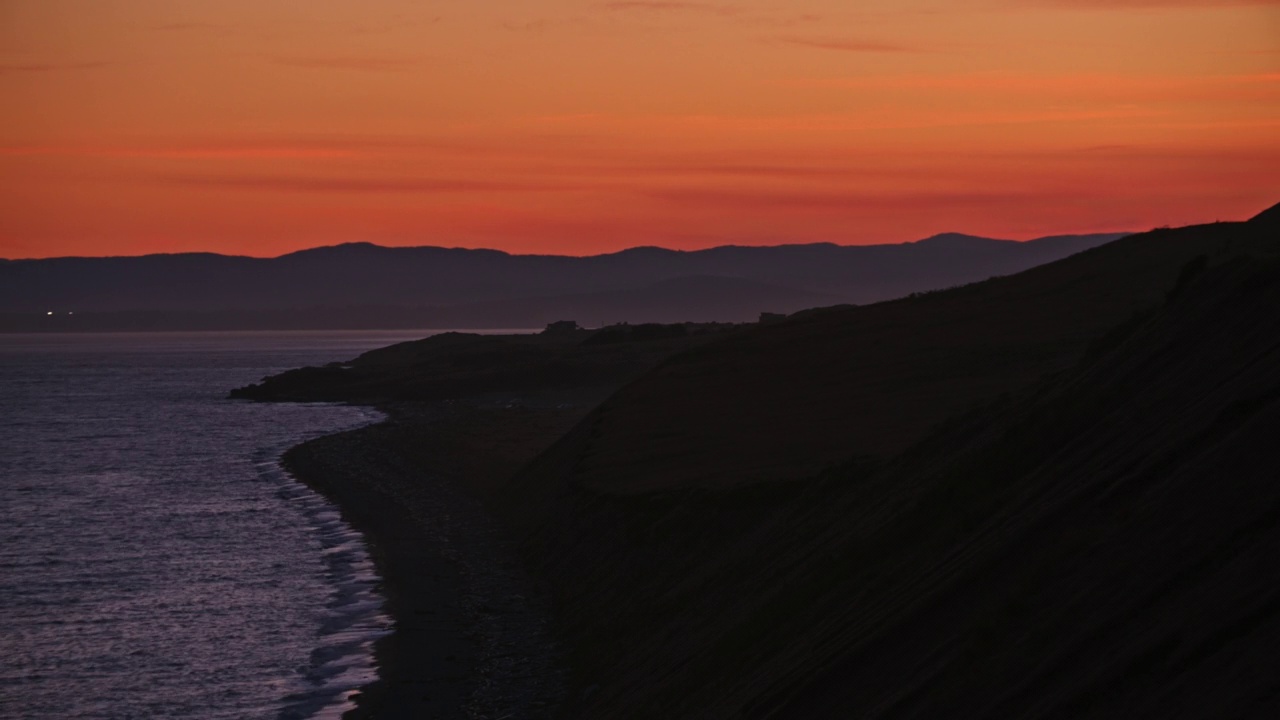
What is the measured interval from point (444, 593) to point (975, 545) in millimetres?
13741

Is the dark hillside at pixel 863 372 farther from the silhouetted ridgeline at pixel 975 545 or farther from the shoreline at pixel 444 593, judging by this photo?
the shoreline at pixel 444 593

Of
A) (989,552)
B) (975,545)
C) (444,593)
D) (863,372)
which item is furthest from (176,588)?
(989,552)

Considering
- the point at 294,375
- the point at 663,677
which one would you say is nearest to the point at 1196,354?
the point at 663,677

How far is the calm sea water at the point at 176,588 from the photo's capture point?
1766 cm

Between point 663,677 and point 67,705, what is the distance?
815 centimetres

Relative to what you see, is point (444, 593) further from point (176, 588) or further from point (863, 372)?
point (863, 372)

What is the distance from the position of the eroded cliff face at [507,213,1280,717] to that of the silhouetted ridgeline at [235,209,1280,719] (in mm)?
25

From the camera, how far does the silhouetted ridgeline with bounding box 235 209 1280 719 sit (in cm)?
710

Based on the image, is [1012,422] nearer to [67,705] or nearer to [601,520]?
[601,520]

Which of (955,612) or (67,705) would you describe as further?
(67,705)

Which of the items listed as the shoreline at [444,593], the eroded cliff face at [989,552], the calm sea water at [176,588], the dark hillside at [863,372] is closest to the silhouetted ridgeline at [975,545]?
the eroded cliff face at [989,552]

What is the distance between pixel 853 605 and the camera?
1122cm

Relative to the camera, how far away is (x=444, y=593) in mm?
22297

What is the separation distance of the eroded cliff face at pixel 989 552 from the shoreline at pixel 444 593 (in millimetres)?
752
